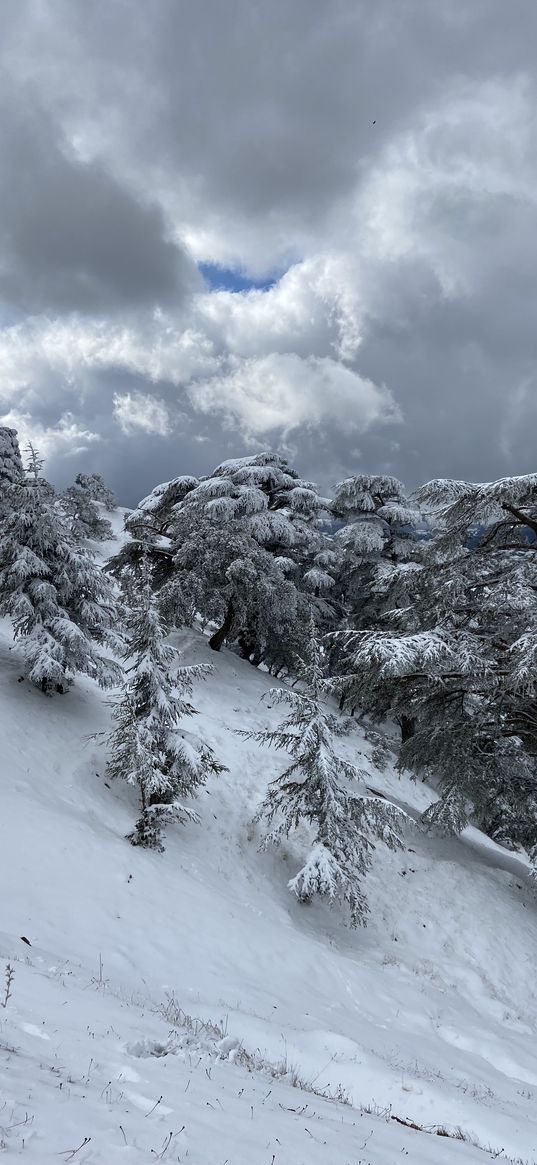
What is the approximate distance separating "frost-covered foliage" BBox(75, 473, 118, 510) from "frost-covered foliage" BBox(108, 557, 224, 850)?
165ft

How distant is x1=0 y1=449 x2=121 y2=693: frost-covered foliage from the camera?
13789 millimetres

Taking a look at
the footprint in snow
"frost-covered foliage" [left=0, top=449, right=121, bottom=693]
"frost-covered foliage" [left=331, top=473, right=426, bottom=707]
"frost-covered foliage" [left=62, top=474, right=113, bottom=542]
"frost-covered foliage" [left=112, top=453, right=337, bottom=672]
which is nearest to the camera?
the footprint in snow

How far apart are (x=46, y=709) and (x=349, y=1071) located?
11631mm

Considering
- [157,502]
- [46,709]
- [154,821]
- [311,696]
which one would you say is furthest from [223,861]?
[157,502]

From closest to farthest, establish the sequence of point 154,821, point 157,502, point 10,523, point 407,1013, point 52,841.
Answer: point 407,1013 → point 52,841 → point 154,821 → point 10,523 → point 157,502

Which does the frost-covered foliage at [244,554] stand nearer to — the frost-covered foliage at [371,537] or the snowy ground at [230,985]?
the frost-covered foliage at [371,537]

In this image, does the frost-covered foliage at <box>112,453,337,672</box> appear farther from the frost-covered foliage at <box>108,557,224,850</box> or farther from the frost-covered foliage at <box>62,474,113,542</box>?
the frost-covered foliage at <box>62,474,113,542</box>

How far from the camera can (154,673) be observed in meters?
11.8

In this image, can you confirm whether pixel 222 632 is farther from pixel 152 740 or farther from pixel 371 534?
pixel 152 740

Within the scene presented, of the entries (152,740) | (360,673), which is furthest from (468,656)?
(152,740)

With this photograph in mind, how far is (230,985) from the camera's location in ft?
25.0

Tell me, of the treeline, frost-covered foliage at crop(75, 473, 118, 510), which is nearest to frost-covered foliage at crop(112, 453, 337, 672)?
the treeline

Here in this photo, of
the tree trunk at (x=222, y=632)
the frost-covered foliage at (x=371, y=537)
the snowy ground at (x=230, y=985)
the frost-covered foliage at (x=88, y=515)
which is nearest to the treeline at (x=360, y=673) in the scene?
the snowy ground at (x=230, y=985)

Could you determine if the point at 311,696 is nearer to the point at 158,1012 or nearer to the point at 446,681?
the point at 446,681
